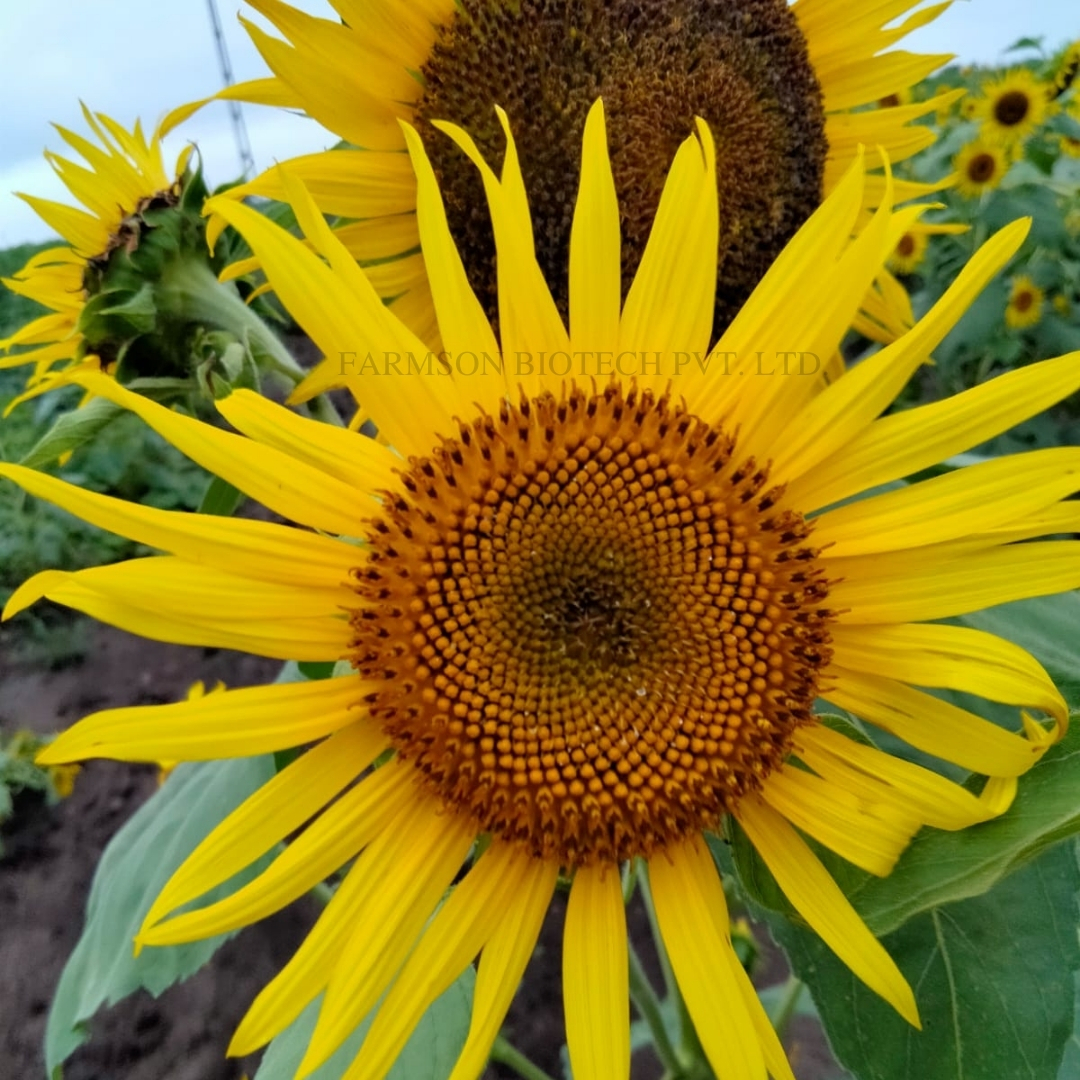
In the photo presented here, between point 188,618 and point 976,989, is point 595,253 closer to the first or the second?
point 188,618

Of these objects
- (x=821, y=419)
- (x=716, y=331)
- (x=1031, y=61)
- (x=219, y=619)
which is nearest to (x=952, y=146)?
(x=1031, y=61)

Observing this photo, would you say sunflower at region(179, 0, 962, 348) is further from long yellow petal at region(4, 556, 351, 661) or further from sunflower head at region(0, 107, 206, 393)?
long yellow petal at region(4, 556, 351, 661)

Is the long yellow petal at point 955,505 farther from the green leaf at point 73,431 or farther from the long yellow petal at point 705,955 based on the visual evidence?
the green leaf at point 73,431

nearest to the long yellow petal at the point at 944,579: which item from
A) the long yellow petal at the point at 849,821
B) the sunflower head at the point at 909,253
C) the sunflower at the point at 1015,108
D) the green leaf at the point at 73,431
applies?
the long yellow petal at the point at 849,821

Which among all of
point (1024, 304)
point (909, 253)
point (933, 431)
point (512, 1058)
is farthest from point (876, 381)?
point (1024, 304)

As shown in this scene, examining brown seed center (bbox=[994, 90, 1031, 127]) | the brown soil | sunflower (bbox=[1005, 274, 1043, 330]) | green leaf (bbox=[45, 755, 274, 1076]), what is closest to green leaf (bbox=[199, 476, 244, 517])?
green leaf (bbox=[45, 755, 274, 1076])

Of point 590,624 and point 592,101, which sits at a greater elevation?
point 592,101

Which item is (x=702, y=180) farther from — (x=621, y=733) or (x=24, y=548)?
(x=24, y=548)
